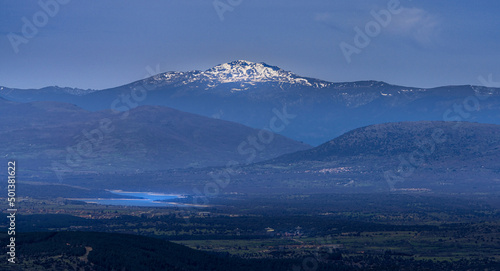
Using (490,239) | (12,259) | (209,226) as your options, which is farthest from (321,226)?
(12,259)

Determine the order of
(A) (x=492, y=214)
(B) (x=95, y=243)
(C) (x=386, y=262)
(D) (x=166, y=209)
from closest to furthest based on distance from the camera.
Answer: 1. (B) (x=95, y=243)
2. (C) (x=386, y=262)
3. (A) (x=492, y=214)
4. (D) (x=166, y=209)

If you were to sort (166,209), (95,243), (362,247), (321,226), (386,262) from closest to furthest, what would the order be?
(95,243), (386,262), (362,247), (321,226), (166,209)

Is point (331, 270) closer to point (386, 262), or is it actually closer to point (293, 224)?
point (386, 262)

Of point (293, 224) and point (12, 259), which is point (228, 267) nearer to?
point (12, 259)

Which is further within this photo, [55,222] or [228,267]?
[55,222]

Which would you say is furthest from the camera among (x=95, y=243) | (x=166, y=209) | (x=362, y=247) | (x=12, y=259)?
(x=166, y=209)

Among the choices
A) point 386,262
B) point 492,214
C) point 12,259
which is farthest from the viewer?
point 492,214

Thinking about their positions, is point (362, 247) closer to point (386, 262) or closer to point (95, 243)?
point (386, 262)

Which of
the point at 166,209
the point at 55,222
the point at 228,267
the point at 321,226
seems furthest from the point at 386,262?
the point at 166,209

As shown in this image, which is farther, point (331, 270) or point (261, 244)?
point (261, 244)
